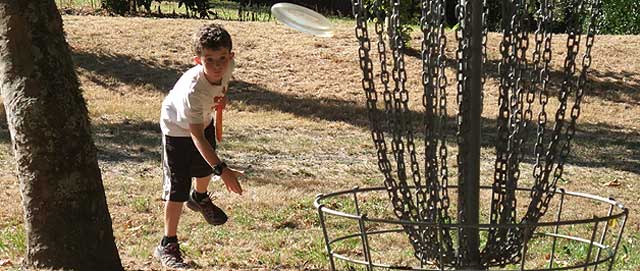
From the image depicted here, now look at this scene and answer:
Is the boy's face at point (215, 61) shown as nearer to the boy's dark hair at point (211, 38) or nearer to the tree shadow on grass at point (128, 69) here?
the boy's dark hair at point (211, 38)

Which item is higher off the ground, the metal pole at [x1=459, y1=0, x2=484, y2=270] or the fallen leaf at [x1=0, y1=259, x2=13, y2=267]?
the metal pole at [x1=459, y1=0, x2=484, y2=270]

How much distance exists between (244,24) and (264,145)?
22.4ft

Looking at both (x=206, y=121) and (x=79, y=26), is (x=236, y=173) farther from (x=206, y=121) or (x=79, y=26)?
(x=79, y=26)

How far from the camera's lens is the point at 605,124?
42.4 feet

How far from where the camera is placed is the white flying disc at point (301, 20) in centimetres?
403

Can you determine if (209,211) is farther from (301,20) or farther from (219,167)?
(301,20)

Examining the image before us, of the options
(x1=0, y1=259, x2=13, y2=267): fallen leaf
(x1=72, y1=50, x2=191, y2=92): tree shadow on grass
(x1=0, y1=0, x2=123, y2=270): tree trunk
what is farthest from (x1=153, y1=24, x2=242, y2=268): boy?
(x1=72, y1=50, x2=191, y2=92): tree shadow on grass

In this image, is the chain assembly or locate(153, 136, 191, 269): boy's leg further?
locate(153, 136, 191, 269): boy's leg

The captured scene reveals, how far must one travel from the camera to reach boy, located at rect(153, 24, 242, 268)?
194 inches

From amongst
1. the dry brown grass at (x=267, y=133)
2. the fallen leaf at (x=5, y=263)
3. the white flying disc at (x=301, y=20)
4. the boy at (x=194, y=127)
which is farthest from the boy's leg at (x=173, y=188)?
the white flying disc at (x=301, y=20)

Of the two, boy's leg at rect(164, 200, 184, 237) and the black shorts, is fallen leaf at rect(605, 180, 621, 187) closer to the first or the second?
the black shorts

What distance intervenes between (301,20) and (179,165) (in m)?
1.45

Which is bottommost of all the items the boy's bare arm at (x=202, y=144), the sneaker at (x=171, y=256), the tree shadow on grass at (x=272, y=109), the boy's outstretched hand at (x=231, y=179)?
the tree shadow on grass at (x=272, y=109)

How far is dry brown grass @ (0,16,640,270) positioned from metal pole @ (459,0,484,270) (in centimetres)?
232
